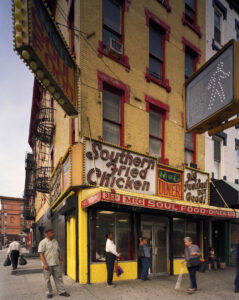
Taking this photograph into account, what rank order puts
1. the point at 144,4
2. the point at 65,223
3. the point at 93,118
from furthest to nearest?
the point at 144,4
the point at 65,223
the point at 93,118

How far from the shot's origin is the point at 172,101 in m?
12.5

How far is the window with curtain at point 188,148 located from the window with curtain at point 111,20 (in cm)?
564

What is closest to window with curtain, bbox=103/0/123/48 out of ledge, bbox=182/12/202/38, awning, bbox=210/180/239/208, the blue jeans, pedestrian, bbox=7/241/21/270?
ledge, bbox=182/12/202/38

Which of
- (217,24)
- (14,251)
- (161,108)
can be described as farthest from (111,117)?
(217,24)

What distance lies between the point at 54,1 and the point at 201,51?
8.11 meters

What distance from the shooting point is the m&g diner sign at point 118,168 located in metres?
8.61

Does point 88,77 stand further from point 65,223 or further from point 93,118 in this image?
point 65,223

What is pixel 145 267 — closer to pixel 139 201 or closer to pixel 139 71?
pixel 139 201

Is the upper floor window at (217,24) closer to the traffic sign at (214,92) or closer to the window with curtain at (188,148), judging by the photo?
the window with curtain at (188,148)

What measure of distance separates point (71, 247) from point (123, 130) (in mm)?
4796

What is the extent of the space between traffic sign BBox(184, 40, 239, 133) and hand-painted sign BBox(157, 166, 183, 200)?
621 cm

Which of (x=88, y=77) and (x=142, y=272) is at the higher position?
(x=88, y=77)

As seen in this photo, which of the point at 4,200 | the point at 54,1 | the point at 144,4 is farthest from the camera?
the point at 4,200

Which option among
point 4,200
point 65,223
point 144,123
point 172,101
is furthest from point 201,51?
point 4,200
